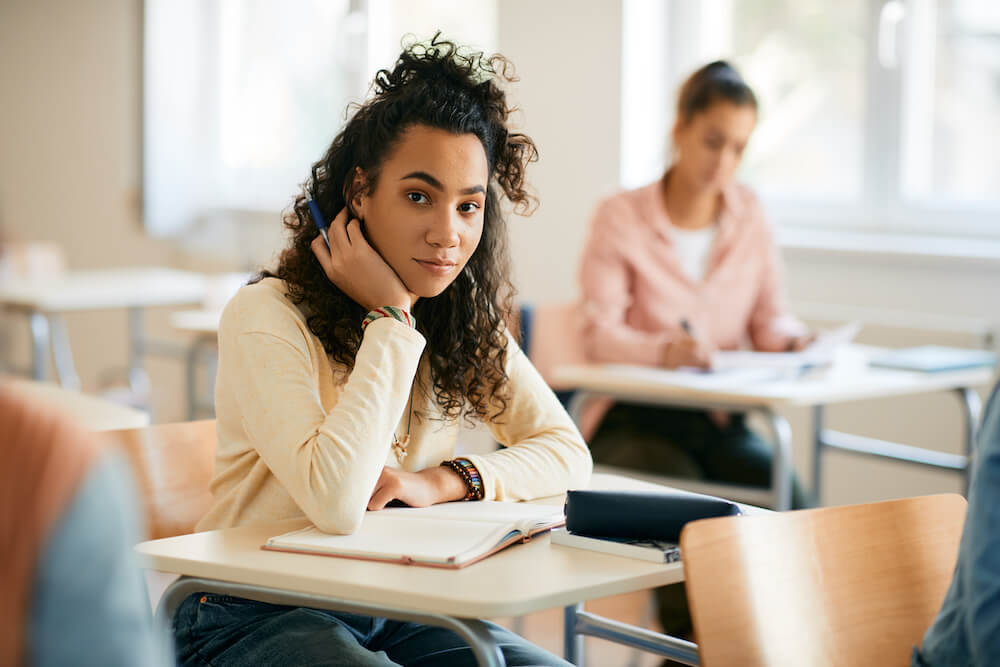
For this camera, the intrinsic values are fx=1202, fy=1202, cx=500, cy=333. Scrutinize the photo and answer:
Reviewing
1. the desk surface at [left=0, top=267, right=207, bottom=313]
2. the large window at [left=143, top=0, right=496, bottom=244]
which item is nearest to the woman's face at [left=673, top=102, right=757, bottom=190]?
the desk surface at [left=0, top=267, right=207, bottom=313]

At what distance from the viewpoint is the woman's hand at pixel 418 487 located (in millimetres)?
1455

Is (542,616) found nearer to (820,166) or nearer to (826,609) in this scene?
(820,166)

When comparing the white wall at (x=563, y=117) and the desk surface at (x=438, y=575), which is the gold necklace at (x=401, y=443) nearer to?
the desk surface at (x=438, y=575)

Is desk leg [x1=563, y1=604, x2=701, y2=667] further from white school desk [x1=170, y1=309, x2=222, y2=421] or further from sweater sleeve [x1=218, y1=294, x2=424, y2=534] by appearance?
white school desk [x1=170, y1=309, x2=222, y2=421]

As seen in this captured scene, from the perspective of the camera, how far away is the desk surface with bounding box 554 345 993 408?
2.45 meters

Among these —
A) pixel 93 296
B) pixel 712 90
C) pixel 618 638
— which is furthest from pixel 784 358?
pixel 93 296

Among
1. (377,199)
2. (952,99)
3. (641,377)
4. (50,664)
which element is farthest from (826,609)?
(952,99)

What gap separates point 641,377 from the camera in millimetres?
2615

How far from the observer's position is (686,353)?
8.93 ft

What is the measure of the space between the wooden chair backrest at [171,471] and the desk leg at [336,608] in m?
0.34

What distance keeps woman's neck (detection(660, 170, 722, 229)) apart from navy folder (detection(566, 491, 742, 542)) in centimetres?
183

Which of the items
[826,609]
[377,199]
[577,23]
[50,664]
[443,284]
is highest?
[577,23]

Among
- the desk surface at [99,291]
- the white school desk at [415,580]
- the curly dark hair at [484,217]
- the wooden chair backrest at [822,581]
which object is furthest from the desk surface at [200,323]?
the wooden chair backrest at [822,581]

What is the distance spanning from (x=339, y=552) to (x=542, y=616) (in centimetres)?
199
